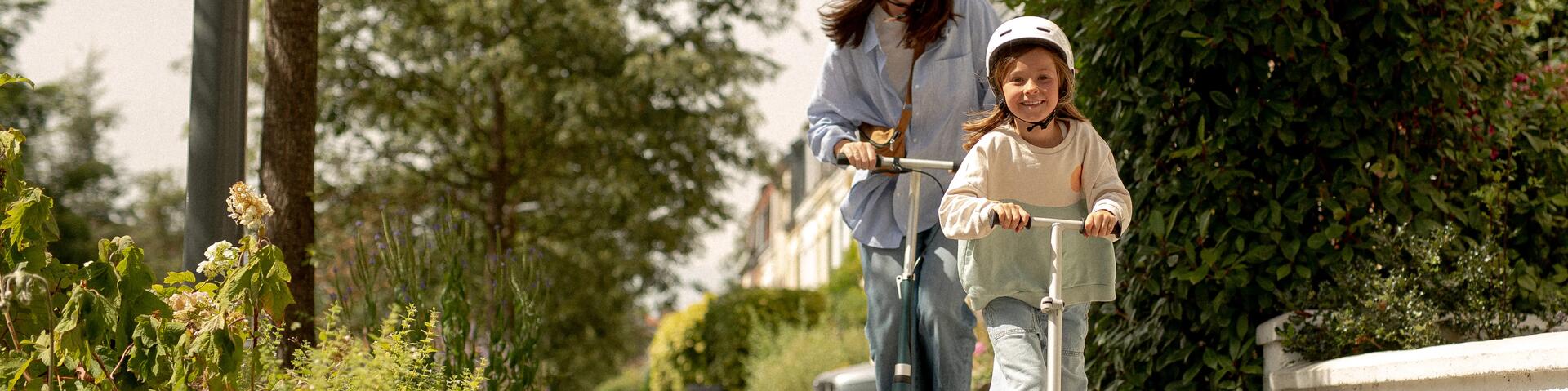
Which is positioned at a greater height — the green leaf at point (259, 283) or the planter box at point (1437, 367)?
the green leaf at point (259, 283)

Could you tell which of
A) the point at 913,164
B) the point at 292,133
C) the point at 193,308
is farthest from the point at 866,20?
the point at 292,133

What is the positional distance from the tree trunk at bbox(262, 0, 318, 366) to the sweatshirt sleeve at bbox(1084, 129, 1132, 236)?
3.42 metres

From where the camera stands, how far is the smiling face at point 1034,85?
125 inches

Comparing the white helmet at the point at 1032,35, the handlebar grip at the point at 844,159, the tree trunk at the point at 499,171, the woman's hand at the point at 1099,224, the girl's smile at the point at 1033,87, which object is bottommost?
the woman's hand at the point at 1099,224

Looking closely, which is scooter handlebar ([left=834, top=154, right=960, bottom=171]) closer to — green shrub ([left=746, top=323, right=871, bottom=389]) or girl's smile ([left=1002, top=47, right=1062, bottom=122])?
girl's smile ([left=1002, top=47, right=1062, bottom=122])

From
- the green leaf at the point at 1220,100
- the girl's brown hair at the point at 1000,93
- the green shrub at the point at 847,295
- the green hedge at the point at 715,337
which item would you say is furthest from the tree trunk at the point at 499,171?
the girl's brown hair at the point at 1000,93

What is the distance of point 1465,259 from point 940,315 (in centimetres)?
177

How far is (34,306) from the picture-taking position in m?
3.15

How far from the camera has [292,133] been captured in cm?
541

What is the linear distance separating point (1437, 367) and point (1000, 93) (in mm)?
1403

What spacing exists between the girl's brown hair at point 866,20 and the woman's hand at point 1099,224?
1.04 m

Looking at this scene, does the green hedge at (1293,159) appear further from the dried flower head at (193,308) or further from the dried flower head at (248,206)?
the dried flower head at (193,308)

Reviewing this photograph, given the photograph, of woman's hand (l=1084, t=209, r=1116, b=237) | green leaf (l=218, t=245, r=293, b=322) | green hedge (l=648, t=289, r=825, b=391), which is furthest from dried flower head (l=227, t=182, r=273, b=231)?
green hedge (l=648, t=289, r=825, b=391)

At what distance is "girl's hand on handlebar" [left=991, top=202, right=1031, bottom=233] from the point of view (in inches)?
111
